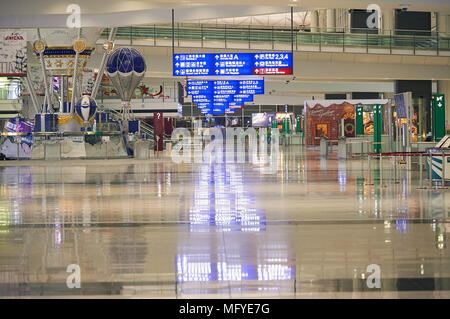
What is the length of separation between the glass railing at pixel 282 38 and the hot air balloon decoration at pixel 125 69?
4.46 feet

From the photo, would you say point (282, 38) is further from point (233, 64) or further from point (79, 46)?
point (79, 46)

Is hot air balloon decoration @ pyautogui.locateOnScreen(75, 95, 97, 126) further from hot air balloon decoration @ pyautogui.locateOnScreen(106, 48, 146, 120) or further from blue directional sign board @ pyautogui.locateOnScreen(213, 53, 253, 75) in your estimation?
blue directional sign board @ pyautogui.locateOnScreen(213, 53, 253, 75)

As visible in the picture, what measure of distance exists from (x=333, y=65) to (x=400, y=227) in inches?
1329

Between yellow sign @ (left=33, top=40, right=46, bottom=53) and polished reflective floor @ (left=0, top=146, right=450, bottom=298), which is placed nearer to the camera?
polished reflective floor @ (left=0, top=146, right=450, bottom=298)

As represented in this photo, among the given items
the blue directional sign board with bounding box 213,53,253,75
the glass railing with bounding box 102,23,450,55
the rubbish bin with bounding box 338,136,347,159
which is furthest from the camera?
the glass railing with bounding box 102,23,450,55

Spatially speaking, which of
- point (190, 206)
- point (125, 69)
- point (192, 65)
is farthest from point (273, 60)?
point (190, 206)

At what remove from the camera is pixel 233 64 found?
34.9 meters

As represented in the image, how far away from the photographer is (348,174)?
74.5 feet

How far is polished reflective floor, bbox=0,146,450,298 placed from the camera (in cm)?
631

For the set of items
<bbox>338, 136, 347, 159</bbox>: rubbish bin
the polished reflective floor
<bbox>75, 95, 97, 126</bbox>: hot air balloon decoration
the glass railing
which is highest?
the glass railing

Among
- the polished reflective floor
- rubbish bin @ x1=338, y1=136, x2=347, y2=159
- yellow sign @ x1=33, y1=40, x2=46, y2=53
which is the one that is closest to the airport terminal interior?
the polished reflective floor

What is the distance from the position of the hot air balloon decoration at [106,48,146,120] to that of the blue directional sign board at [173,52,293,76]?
4.00 metres

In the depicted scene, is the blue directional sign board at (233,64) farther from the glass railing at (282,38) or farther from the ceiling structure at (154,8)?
the ceiling structure at (154,8)

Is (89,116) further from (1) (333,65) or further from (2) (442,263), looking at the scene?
(2) (442,263)
